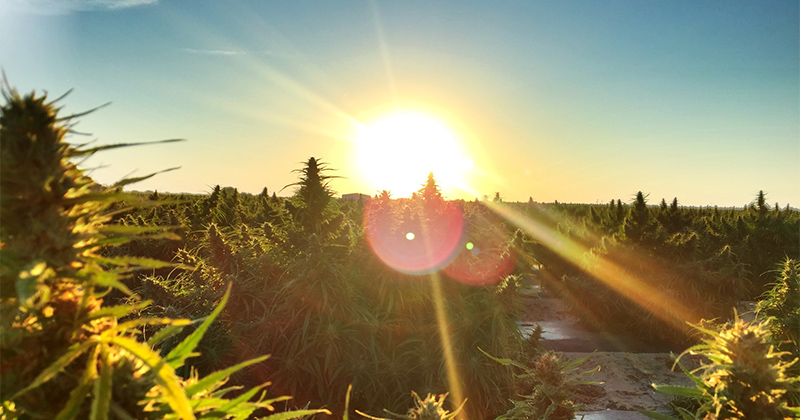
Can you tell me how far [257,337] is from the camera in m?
4.57

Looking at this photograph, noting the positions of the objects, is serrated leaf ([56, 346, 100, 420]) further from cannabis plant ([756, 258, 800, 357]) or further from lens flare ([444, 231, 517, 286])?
lens flare ([444, 231, 517, 286])

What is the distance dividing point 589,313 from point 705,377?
8606mm

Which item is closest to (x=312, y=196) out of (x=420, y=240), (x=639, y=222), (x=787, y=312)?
(x=420, y=240)

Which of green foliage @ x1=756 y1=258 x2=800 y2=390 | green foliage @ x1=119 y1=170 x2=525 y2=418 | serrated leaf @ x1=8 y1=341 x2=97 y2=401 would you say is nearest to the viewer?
serrated leaf @ x1=8 y1=341 x2=97 y2=401

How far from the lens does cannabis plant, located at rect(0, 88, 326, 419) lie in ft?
2.21

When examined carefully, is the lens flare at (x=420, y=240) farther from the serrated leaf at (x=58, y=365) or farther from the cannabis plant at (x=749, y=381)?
the serrated leaf at (x=58, y=365)

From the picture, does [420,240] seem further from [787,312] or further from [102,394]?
[102,394]

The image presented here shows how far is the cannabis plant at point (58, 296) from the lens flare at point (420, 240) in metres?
4.15

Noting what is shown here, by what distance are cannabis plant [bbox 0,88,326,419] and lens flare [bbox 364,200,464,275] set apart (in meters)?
4.15

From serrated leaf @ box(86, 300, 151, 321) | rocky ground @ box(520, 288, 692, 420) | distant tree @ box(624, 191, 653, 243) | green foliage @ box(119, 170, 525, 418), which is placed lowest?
rocky ground @ box(520, 288, 692, 420)

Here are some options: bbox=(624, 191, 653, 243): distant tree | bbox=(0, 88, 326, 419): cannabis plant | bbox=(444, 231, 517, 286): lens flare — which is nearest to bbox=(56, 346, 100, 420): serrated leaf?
bbox=(0, 88, 326, 419): cannabis plant

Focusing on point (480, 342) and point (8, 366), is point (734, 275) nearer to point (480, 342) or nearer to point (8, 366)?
point (480, 342)

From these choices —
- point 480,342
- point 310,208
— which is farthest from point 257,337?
point 480,342

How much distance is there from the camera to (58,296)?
2.41 ft
